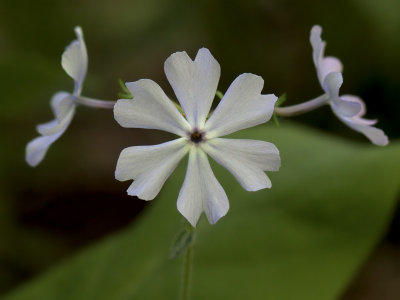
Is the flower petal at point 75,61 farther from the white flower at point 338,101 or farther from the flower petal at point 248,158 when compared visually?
the white flower at point 338,101

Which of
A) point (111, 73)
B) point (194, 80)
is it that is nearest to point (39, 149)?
point (194, 80)

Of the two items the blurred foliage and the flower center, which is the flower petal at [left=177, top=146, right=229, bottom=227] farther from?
the blurred foliage

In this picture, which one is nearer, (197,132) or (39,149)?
(197,132)

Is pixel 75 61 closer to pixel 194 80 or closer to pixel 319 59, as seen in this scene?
pixel 194 80

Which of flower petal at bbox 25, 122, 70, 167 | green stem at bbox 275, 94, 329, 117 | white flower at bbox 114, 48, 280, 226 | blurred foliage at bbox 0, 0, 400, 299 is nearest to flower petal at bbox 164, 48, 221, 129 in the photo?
white flower at bbox 114, 48, 280, 226

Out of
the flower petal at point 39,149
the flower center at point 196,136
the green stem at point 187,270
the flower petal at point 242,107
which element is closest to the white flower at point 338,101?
the flower petal at point 242,107
